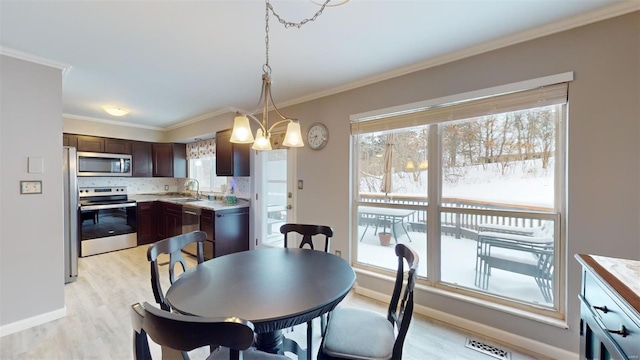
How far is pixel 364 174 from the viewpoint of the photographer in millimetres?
2889

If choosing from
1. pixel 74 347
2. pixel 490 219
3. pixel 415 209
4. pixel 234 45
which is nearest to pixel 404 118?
pixel 415 209

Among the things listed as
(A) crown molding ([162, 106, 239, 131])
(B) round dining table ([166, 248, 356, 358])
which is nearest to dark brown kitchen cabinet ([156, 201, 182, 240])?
(A) crown molding ([162, 106, 239, 131])

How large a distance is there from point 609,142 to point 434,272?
1.61 m

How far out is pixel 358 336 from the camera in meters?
1.36

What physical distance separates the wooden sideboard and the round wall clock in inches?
94.7

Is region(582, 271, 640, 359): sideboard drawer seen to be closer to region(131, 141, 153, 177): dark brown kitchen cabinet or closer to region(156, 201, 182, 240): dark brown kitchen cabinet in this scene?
region(156, 201, 182, 240): dark brown kitchen cabinet

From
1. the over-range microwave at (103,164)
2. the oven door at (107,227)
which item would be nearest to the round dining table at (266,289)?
the oven door at (107,227)

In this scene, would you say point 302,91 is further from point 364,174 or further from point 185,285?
point 185,285

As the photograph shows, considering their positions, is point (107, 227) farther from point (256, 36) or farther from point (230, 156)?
point (256, 36)

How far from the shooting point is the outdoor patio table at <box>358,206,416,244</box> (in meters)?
2.65

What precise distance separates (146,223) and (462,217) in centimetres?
528

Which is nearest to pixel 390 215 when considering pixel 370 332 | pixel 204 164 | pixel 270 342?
pixel 370 332

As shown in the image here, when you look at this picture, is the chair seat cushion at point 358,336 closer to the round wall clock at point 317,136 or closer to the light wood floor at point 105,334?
the light wood floor at point 105,334

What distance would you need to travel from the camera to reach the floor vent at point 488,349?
1832mm
